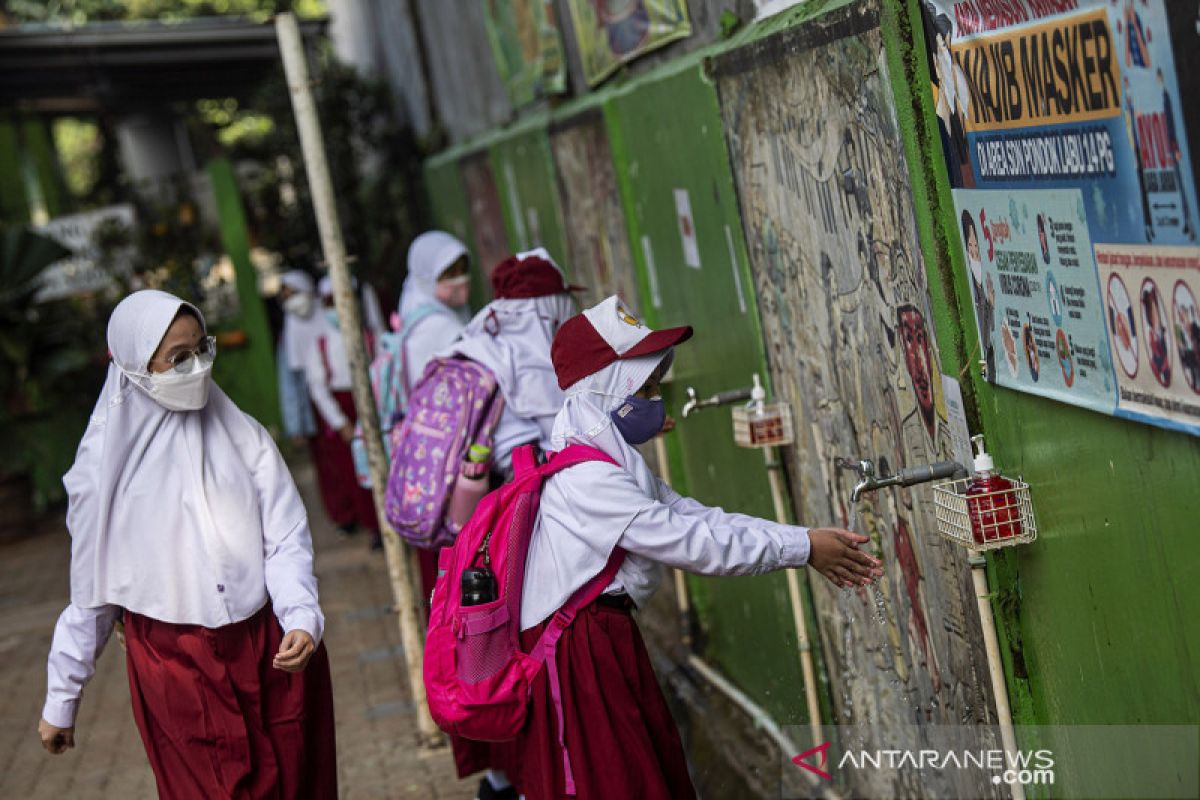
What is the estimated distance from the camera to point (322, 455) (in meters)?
12.2

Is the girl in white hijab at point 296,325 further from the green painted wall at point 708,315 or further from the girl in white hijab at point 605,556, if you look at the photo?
the girl in white hijab at point 605,556

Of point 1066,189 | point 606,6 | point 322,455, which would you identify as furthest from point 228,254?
point 1066,189

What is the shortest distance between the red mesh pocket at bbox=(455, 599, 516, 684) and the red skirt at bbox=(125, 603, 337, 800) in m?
0.86

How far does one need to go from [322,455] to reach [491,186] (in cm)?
249

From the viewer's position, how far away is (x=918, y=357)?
3.89 m

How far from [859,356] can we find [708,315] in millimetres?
1719

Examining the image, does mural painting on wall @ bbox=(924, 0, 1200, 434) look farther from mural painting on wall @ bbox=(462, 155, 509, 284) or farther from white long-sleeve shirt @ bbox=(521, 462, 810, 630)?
mural painting on wall @ bbox=(462, 155, 509, 284)

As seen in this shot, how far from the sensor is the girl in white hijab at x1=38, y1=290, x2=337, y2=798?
432cm

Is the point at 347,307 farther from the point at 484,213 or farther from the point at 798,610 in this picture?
the point at 484,213

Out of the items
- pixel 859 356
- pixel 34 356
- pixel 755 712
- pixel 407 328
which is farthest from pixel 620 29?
pixel 34 356

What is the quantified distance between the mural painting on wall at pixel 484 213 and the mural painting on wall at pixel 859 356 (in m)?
6.58

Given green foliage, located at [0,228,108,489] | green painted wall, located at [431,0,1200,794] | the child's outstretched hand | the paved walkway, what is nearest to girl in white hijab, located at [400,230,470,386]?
the paved walkway

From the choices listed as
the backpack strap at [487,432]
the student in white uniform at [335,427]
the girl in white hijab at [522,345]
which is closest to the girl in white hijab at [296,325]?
the student in white uniform at [335,427]
